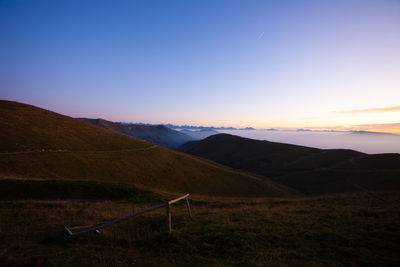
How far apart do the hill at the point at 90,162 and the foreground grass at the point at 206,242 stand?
21208 millimetres

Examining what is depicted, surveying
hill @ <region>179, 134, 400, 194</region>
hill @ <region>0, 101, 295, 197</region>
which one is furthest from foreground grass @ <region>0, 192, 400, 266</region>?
hill @ <region>179, 134, 400, 194</region>

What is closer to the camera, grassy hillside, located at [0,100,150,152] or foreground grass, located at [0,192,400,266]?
foreground grass, located at [0,192,400,266]

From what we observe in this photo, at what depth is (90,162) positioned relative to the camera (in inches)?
1545

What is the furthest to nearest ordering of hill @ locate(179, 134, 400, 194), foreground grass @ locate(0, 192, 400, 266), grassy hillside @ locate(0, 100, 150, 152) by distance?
hill @ locate(179, 134, 400, 194)
grassy hillside @ locate(0, 100, 150, 152)
foreground grass @ locate(0, 192, 400, 266)

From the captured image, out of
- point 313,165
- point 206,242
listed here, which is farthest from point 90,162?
point 313,165

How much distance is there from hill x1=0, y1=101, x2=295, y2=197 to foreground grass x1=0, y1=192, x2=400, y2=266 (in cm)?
2121

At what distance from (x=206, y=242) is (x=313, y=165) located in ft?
335

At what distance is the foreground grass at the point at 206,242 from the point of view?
6.86m

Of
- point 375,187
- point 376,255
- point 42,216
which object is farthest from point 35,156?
point 375,187

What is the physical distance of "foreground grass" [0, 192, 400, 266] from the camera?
686cm

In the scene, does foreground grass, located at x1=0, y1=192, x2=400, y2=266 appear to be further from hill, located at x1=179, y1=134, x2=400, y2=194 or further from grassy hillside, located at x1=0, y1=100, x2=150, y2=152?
hill, located at x1=179, y1=134, x2=400, y2=194

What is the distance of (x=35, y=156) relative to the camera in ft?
115

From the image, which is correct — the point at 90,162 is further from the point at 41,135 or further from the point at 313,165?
the point at 313,165

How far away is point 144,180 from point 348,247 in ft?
127
